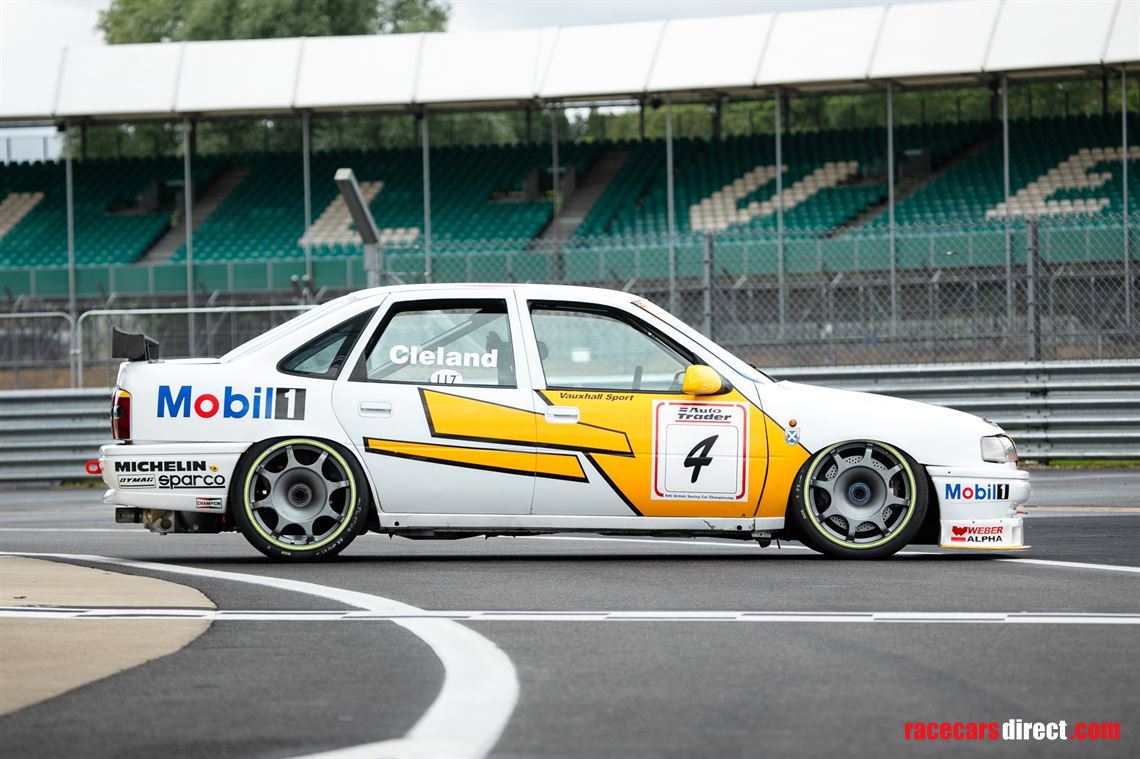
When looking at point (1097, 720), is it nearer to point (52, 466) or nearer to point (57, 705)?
point (57, 705)

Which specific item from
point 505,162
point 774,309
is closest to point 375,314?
point 774,309

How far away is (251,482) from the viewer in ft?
30.0

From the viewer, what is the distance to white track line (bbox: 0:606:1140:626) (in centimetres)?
673

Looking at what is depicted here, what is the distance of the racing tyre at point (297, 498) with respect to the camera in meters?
9.14

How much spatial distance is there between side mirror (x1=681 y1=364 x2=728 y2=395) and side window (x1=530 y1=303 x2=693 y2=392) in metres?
0.18

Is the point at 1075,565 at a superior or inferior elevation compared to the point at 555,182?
inferior

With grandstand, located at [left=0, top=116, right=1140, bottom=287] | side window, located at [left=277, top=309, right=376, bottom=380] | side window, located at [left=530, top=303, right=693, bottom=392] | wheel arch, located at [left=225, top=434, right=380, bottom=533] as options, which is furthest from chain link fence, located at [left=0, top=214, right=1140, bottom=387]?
grandstand, located at [left=0, top=116, right=1140, bottom=287]

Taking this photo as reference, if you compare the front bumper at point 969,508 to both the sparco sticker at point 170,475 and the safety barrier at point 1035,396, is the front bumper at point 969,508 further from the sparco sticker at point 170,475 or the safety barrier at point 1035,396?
the safety barrier at point 1035,396

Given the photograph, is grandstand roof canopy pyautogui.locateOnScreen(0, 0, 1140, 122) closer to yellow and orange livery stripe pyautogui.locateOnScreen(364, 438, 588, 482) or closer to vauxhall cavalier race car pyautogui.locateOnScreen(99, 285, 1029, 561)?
vauxhall cavalier race car pyautogui.locateOnScreen(99, 285, 1029, 561)

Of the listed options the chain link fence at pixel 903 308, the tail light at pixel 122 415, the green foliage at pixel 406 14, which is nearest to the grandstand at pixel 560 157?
the chain link fence at pixel 903 308

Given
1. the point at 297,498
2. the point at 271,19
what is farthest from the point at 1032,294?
the point at 271,19

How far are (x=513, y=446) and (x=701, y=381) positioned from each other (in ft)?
3.39

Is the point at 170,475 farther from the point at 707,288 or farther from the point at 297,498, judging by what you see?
the point at 707,288

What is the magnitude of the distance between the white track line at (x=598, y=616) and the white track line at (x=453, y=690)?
152 millimetres
